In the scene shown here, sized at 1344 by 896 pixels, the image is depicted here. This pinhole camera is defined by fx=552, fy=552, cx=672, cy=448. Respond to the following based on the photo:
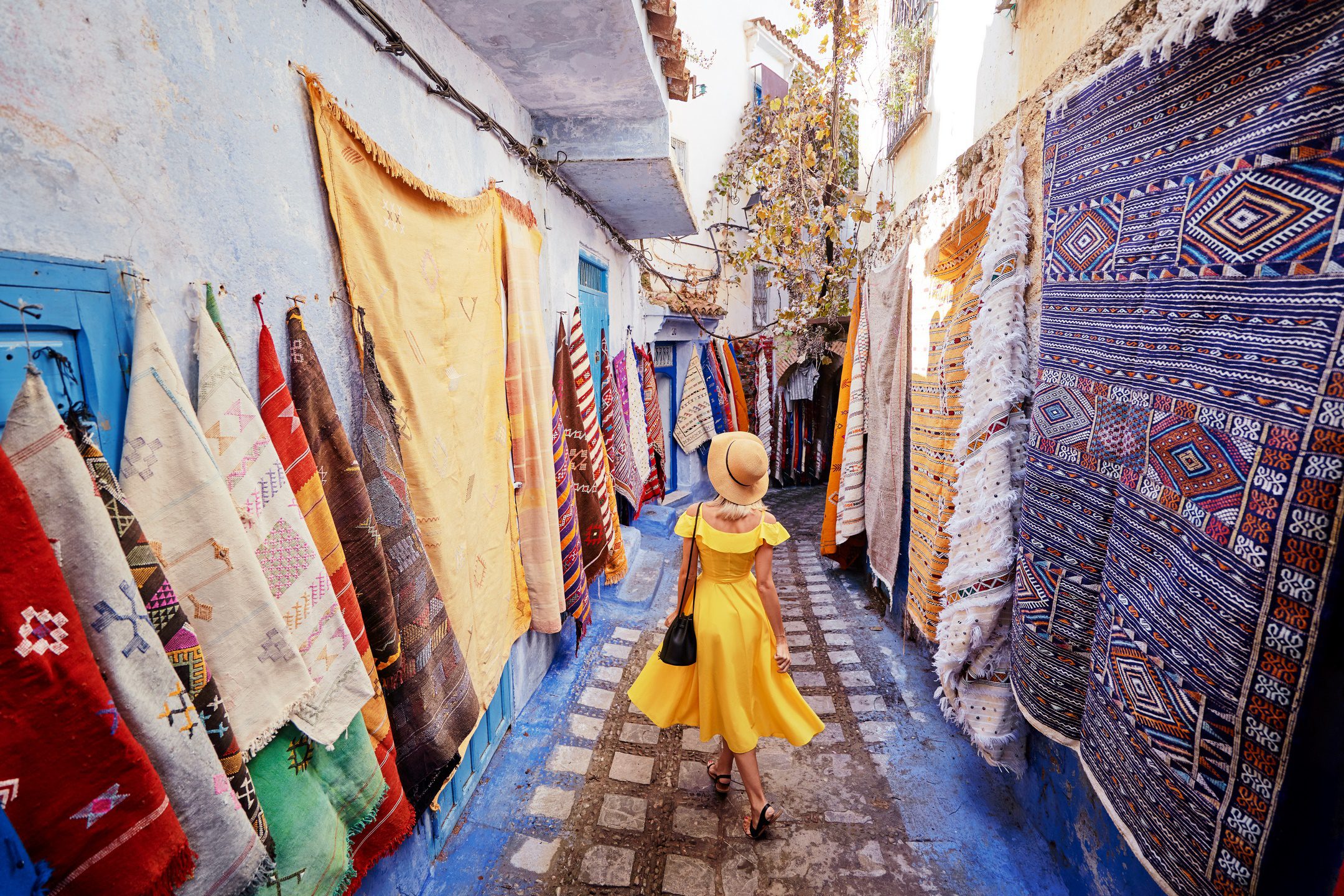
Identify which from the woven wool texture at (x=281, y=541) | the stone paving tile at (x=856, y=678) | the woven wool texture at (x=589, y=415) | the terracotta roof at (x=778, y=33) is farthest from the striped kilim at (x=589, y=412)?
the terracotta roof at (x=778, y=33)

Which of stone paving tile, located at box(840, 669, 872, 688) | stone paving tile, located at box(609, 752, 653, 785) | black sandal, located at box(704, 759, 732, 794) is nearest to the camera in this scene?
black sandal, located at box(704, 759, 732, 794)

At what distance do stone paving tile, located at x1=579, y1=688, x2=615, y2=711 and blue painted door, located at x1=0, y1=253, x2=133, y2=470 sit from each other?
275cm

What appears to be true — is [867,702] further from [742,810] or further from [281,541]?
[281,541]

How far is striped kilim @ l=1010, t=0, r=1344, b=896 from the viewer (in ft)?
3.13

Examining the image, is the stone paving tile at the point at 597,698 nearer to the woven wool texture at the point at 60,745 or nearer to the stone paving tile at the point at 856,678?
the stone paving tile at the point at 856,678

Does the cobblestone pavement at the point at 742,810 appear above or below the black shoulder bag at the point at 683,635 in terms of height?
below

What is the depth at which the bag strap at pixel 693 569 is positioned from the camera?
97.4 inches

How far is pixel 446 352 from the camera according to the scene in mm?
2000

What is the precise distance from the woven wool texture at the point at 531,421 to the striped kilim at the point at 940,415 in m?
1.91

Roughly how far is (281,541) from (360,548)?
0.28 metres

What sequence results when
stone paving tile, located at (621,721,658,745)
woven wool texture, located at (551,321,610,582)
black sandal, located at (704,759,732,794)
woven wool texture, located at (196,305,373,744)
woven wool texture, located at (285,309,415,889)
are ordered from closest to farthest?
woven wool texture, located at (196,305,373,744)
woven wool texture, located at (285,309,415,889)
black sandal, located at (704,759,732,794)
stone paving tile, located at (621,721,658,745)
woven wool texture, located at (551,321,610,582)

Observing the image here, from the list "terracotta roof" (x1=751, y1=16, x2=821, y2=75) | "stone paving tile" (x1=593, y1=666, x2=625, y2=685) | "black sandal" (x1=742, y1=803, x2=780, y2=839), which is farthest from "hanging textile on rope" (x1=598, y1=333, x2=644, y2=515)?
"terracotta roof" (x1=751, y1=16, x2=821, y2=75)

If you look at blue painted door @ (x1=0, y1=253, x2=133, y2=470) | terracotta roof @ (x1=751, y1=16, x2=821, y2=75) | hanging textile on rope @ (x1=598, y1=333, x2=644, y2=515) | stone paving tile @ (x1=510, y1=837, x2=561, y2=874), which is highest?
terracotta roof @ (x1=751, y1=16, x2=821, y2=75)

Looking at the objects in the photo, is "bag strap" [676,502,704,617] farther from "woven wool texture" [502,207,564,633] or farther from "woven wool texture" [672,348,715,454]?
"woven wool texture" [672,348,715,454]
